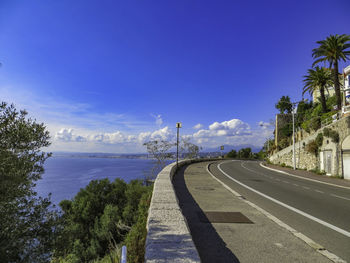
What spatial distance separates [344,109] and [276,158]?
47.0 ft

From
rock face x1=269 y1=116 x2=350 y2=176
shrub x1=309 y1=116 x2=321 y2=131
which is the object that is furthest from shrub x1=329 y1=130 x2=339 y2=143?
shrub x1=309 y1=116 x2=321 y2=131

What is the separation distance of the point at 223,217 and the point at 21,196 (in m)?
5.70

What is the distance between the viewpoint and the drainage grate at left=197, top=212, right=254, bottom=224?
22.0ft

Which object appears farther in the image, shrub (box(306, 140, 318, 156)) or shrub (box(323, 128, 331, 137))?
shrub (box(306, 140, 318, 156))

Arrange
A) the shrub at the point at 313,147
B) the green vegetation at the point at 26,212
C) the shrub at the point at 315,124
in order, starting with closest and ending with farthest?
the green vegetation at the point at 26,212
the shrub at the point at 313,147
the shrub at the point at 315,124

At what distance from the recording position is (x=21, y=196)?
6559 millimetres

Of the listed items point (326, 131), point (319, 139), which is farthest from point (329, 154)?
point (319, 139)

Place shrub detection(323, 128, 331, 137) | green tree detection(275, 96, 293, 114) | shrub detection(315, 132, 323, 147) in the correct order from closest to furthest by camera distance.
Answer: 1. shrub detection(323, 128, 331, 137)
2. shrub detection(315, 132, 323, 147)
3. green tree detection(275, 96, 293, 114)

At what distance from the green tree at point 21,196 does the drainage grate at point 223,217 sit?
15.1 feet

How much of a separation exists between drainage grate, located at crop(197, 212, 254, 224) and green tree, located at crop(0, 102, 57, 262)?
4598mm

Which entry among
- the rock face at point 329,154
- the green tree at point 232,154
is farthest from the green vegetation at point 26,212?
the green tree at point 232,154

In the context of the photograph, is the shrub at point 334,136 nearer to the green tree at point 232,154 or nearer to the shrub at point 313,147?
the shrub at point 313,147

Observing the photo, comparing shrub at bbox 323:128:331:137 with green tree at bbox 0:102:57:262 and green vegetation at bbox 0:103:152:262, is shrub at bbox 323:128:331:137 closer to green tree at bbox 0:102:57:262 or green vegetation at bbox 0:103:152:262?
green vegetation at bbox 0:103:152:262

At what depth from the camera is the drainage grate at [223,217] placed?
22.0 ft
